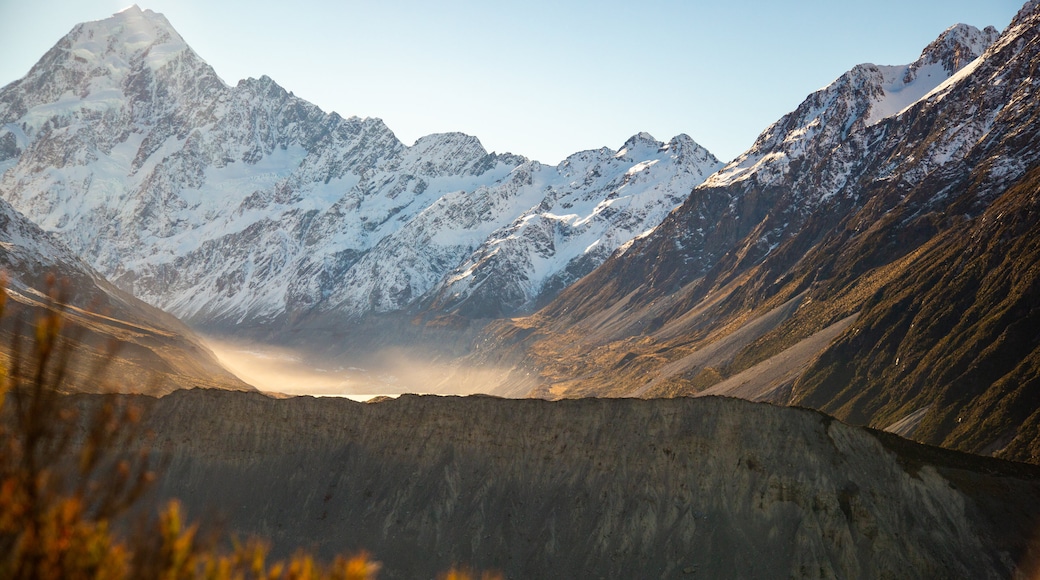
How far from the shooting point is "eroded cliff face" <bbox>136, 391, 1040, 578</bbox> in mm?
60188

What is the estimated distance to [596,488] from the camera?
68562mm

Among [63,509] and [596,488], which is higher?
[63,509]

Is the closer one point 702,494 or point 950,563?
point 950,563

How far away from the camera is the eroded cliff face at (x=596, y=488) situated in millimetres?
60188

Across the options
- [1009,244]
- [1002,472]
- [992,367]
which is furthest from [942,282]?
[1002,472]

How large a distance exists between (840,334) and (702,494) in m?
130

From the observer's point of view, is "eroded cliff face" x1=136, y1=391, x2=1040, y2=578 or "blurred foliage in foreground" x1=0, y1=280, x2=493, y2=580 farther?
"eroded cliff face" x1=136, y1=391, x2=1040, y2=578

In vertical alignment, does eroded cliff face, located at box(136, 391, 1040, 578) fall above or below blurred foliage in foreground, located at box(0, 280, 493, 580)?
below

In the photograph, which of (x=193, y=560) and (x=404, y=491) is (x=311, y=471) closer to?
(x=404, y=491)

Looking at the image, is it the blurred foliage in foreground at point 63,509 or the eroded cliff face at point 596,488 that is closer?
the blurred foliage in foreground at point 63,509

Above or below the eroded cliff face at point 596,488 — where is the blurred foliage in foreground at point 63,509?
above

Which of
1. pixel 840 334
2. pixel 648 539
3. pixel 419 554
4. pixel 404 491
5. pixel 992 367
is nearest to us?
pixel 648 539

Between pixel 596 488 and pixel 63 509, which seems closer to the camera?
pixel 63 509

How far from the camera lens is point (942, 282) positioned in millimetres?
173125
